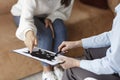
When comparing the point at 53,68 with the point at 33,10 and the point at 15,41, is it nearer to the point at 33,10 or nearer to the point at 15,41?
the point at 15,41

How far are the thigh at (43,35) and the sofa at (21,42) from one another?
151 millimetres

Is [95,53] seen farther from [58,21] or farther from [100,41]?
[58,21]

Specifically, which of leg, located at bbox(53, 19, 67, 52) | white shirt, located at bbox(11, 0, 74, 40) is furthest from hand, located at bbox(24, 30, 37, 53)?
leg, located at bbox(53, 19, 67, 52)

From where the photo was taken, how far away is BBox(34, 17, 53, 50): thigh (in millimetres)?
1704

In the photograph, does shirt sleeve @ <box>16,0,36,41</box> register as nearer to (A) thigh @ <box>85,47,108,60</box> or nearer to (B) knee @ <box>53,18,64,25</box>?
(B) knee @ <box>53,18,64,25</box>

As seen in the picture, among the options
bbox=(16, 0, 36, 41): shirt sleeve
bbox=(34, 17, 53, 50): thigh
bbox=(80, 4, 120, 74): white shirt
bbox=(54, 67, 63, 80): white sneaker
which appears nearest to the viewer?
bbox=(80, 4, 120, 74): white shirt

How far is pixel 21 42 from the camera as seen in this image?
177 centimetres

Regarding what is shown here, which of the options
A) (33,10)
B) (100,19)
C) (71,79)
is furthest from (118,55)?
(100,19)

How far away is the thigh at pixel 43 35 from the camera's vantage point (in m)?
1.70

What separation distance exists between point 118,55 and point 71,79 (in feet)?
0.93

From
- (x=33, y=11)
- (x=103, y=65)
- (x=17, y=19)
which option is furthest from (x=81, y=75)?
(x=17, y=19)

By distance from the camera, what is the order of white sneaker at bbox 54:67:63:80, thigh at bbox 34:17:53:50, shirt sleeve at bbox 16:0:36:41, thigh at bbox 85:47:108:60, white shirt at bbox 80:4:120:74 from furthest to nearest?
white sneaker at bbox 54:67:63:80, thigh at bbox 34:17:53:50, shirt sleeve at bbox 16:0:36:41, thigh at bbox 85:47:108:60, white shirt at bbox 80:4:120:74

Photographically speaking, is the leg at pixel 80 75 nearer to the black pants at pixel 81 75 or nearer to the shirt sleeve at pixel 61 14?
the black pants at pixel 81 75

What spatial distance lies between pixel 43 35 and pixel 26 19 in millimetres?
175
